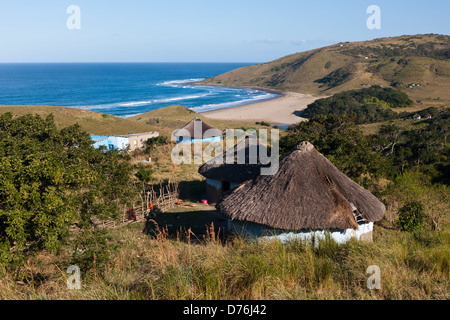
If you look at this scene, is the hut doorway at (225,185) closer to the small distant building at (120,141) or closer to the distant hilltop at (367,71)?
the small distant building at (120,141)

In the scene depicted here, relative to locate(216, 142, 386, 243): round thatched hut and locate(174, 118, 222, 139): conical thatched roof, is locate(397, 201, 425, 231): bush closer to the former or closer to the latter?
locate(216, 142, 386, 243): round thatched hut

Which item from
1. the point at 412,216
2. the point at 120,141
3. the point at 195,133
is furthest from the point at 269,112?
the point at 412,216

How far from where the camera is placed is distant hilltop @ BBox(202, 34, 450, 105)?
8312 cm

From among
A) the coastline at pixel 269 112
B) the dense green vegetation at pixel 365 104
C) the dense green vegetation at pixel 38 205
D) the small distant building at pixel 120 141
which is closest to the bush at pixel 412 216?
the dense green vegetation at pixel 38 205

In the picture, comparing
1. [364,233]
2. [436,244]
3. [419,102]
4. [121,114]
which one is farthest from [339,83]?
[436,244]

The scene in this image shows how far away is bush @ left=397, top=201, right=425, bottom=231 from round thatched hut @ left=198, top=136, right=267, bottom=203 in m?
6.37

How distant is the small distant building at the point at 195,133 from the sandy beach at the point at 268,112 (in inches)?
1084

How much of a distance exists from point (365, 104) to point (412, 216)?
2452 inches

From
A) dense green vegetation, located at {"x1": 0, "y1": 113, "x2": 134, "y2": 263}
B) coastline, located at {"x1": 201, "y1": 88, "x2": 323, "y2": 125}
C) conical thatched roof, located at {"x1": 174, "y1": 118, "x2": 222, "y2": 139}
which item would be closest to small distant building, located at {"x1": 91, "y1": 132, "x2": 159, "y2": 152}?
conical thatched roof, located at {"x1": 174, "y1": 118, "x2": 222, "y2": 139}

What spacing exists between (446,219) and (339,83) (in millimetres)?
91731

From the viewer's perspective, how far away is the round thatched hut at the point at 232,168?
1631cm

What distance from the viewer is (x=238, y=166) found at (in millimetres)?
16734
